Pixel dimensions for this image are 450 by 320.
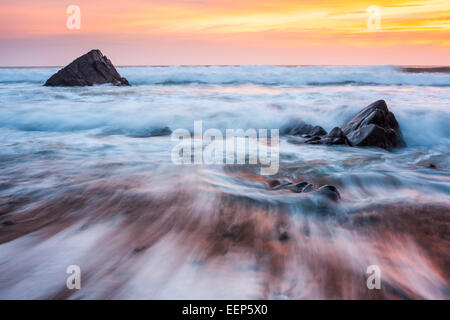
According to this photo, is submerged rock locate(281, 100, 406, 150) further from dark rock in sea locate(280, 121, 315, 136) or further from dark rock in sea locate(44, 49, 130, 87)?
dark rock in sea locate(44, 49, 130, 87)

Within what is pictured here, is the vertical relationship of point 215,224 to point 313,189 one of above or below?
below

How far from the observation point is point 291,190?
3545 millimetres

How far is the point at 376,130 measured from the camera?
19.2 feet

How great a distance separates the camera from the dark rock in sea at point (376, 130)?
580 cm

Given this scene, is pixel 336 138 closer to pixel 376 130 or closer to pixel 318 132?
pixel 376 130

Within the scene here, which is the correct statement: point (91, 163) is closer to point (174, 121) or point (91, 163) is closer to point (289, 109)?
point (174, 121)

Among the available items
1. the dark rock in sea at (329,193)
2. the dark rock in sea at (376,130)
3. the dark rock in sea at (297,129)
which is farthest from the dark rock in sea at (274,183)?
the dark rock in sea at (297,129)

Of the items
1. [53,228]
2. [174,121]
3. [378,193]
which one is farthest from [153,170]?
[174,121]

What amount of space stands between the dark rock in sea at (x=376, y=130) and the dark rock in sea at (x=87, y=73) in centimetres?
1534

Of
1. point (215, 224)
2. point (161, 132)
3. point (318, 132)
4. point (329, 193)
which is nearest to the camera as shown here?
point (215, 224)

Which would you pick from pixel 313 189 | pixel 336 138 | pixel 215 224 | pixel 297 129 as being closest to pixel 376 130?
pixel 336 138

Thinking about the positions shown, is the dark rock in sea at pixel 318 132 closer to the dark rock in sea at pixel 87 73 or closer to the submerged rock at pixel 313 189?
the submerged rock at pixel 313 189

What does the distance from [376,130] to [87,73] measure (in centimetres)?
1640
